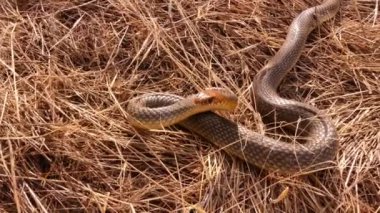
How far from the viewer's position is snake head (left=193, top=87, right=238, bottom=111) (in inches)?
128

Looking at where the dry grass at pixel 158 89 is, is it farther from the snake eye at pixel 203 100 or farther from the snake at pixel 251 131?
the snake eye at pixel 203 100

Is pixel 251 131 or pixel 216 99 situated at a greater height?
pixel 216 99

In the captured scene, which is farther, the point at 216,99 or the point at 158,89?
the point at 158,89

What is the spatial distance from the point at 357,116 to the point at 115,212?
1.68m

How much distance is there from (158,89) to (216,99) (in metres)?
0.53

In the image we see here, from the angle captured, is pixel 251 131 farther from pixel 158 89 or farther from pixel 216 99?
pixel 158 89

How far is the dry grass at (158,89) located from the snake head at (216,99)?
0.19m

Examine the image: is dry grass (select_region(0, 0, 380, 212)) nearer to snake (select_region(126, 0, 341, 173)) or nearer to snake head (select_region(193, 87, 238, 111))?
snake (select_region(126, 0, 341, 173))

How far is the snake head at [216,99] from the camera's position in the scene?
3.25 meters

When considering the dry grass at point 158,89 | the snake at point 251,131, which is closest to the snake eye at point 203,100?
the snake at point 251,131

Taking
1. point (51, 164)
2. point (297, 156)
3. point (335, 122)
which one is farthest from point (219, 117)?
point (51, 164)

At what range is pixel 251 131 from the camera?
325 centimetres

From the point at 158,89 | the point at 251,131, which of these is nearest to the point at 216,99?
the point at 251,131

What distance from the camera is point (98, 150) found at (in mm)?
3070
